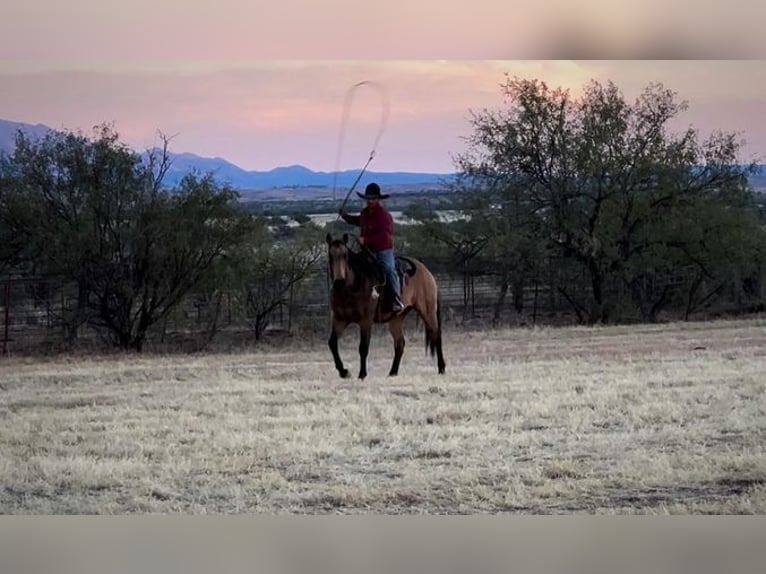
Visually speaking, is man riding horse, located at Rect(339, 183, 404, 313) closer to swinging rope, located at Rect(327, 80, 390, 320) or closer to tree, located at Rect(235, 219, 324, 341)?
swinging rope, located at Rect(327, 80, 390, 320)

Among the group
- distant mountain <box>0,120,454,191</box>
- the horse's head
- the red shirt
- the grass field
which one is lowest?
the grass field

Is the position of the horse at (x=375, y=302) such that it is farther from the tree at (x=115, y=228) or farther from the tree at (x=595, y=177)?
the tree at (x=115, y=228)

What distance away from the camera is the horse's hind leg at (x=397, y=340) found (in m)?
5.28

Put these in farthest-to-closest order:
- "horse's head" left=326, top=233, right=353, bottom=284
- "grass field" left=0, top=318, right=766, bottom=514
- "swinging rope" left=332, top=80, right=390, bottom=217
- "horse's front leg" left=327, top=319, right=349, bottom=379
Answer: "horse's front leg" left=327, top=319, right=349, bottom=379 → "horse's head" left=326, top=233, right=353, bottom=284 → "swinging rope" left=332, top=80, right=390, bottom=217 → "grass field" left=0, top=318, right=766, bottom=514

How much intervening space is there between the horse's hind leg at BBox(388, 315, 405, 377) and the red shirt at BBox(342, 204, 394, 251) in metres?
0.32

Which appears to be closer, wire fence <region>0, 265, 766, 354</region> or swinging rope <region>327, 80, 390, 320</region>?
swinging rope <region>327, 80, 390, 320</region>

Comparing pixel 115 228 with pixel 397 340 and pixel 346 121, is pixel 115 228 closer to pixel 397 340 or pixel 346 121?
pixel 346 121

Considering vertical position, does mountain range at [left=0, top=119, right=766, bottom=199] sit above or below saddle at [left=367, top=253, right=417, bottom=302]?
above

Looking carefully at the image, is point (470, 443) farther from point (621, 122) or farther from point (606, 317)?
point (621, 122)

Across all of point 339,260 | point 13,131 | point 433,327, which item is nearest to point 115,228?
point 13,131

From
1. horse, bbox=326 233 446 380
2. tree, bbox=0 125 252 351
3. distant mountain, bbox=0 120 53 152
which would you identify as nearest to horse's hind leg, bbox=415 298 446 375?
horse, bbox=326 233 446 380

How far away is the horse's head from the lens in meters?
5.21

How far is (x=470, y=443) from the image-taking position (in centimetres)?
507

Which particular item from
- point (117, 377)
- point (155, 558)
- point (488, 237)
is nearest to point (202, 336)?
point (117, 377)
